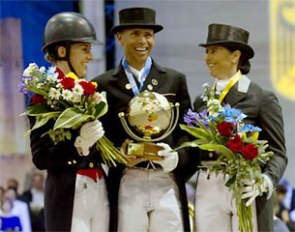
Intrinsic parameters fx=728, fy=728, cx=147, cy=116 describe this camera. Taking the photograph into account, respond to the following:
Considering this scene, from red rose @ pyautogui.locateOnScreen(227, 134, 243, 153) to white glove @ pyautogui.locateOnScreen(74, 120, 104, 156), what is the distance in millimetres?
555

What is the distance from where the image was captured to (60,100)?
124 inches

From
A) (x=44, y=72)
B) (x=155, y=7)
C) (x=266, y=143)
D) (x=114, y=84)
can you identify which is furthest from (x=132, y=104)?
(x=155, y=7)

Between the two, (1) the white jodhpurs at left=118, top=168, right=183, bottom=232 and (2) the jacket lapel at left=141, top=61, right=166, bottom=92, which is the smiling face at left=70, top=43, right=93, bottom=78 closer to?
(2) the jacket lapel at left=141, top=61, right=166, bottom=92

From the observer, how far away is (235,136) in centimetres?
309

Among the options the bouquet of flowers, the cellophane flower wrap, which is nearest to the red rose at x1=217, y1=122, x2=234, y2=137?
the cellophane flower wrap

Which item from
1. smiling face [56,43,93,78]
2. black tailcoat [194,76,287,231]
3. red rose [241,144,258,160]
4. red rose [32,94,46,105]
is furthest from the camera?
smiling face [56,43,93,78]

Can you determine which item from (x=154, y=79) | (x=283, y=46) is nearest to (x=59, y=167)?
(x=154, y=79)

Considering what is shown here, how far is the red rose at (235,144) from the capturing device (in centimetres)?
307

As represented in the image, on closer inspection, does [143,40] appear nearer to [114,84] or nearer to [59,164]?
[114,84]

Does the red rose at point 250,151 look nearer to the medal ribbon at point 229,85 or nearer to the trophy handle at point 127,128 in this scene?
the medal ribbon at point 229,85

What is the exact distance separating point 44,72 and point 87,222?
27.4 inches

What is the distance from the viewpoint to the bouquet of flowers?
3.11 meters

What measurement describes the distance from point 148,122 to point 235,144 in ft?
1.35

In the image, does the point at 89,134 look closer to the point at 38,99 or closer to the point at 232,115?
the point at 38,99
